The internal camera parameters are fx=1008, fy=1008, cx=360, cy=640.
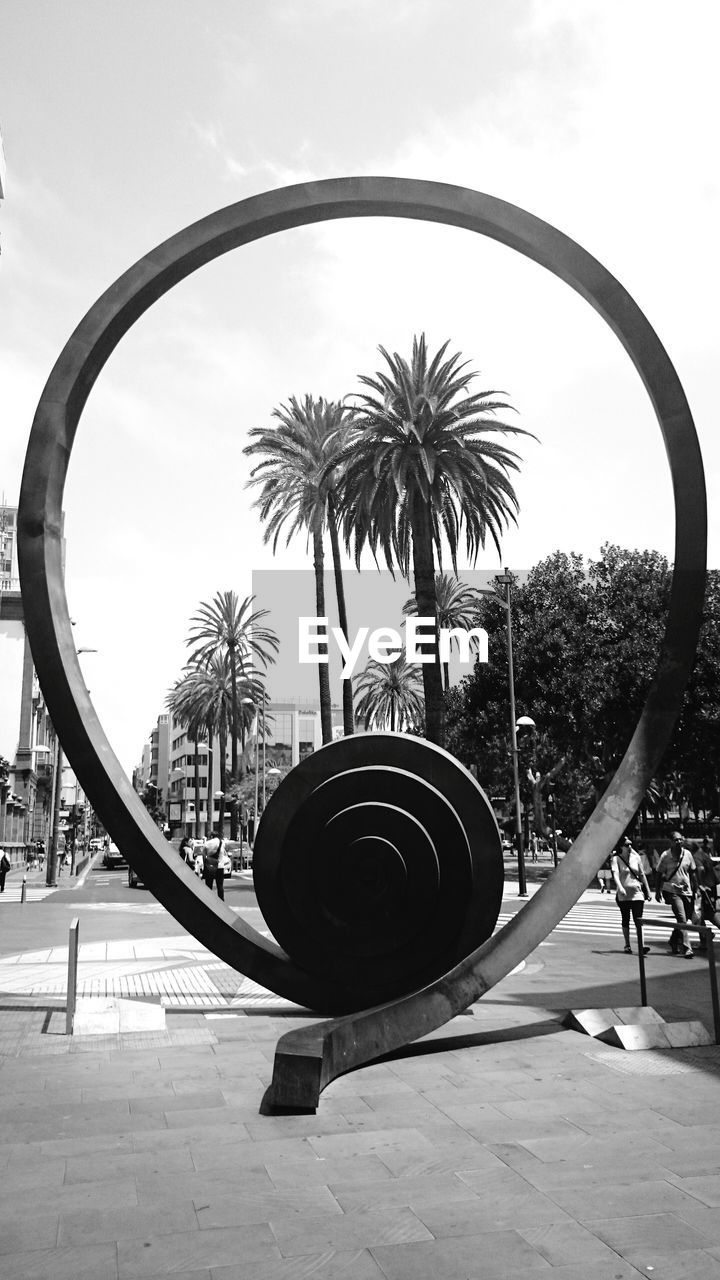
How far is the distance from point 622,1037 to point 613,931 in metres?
12.1

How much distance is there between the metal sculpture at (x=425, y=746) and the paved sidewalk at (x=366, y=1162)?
0.78m

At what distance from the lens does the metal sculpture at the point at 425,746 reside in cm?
902

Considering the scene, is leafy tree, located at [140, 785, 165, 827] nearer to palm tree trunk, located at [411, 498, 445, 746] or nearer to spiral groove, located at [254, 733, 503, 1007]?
palm tree trunk, located at [411, 498, 445, 746]

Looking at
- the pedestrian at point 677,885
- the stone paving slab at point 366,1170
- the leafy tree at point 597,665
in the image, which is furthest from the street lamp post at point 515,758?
the stone paving slab at point 366,1170

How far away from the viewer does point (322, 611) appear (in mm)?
34250

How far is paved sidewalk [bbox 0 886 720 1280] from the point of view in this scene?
441 centimetres

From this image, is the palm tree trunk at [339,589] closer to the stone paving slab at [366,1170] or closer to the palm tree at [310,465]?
the palm tree at [310,465]

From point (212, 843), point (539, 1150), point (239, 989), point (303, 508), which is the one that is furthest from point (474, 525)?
point (539, 1150)

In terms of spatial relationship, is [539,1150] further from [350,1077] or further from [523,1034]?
[523,1034]

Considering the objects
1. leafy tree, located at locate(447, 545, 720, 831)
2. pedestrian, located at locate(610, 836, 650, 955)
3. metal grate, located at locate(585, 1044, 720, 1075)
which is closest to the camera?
metal grate, located at locate(585, 1044, 720, 1075)

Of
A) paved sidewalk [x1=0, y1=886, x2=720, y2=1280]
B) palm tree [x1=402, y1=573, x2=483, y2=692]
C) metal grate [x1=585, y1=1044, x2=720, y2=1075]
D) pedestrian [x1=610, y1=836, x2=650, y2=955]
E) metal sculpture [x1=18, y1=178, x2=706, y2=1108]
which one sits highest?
palm tree [x1=402, y1=573, x2=483, y2=692]

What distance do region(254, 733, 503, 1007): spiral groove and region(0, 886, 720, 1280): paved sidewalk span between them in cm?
83

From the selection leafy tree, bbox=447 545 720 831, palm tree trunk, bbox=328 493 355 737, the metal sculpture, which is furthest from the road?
leafy tree, bbox=447 545 720 831

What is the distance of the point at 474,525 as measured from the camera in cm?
2878
